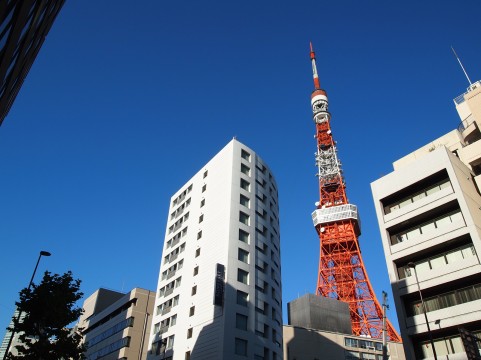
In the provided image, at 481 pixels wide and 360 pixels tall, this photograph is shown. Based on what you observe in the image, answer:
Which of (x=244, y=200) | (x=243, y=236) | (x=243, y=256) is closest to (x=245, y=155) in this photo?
(x=244, y=200)

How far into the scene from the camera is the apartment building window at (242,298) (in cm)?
3581

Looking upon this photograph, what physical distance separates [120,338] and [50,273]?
3286 centimetres

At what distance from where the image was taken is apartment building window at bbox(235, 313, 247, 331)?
34.3 metres

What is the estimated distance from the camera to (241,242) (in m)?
39.3

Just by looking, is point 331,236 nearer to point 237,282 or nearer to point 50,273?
point 237,282

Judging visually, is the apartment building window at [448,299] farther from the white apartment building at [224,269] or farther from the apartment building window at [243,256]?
the apartment building window at [243,256]

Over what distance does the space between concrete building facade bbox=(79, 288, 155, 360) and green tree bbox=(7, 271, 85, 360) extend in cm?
2650

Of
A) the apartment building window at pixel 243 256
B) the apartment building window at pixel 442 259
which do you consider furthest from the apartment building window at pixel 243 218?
the apartment building window at pixel 442 259

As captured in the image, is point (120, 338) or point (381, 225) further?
point (120, 338)

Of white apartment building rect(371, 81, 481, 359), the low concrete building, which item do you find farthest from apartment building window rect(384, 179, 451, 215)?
the low concrete building

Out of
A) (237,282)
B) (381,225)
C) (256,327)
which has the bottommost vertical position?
(256,327)

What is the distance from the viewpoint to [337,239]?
7706 cm

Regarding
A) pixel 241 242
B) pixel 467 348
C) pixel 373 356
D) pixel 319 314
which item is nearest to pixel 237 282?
pixel 241 242

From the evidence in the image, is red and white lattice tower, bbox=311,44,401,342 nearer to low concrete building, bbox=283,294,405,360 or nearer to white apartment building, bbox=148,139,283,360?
low concrete building, bbox=283,294,405,360
